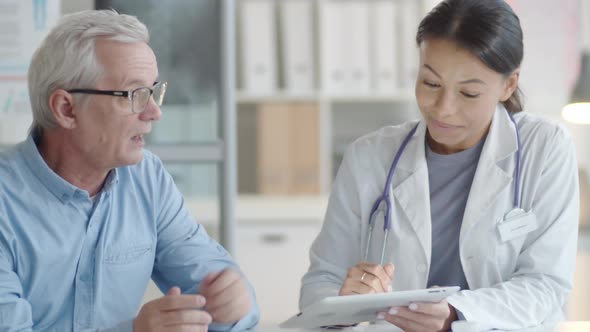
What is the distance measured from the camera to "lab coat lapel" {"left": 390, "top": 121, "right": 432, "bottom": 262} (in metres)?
1.87

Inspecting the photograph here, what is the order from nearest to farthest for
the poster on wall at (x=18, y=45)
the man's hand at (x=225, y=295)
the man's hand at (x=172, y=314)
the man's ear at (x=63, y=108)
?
the man's hand at (x=172, y=314) < the man's hand at (x=225, y=295) < the man's ear at (x=63, y=108) < the poster on wall at (x=18, y=45)

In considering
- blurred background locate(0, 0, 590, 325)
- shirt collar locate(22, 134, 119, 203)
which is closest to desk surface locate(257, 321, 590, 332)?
shirt collar locate(22, 134, 119, 203)

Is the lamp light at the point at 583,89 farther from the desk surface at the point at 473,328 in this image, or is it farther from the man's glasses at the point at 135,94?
the man's glasses at the point at 135,94

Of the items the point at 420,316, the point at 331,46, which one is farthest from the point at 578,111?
the point at 420,316

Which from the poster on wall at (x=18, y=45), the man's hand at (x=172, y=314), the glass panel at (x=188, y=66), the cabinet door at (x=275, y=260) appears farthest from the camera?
the cabinet door at (x=275, y=260)

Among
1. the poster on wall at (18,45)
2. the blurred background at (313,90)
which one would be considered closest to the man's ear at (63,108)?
the poster on wall at (18,45)

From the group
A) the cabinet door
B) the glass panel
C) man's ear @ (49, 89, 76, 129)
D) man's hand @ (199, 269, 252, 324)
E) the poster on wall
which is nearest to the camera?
man's hand @ (199, 269, 252, 324)

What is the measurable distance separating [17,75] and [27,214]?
1065mm

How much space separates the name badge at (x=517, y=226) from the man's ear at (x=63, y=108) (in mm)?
893

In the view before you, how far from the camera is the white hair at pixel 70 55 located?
1.58 meters

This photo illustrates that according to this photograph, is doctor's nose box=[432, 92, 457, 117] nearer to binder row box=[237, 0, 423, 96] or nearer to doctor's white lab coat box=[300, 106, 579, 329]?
doctor's white lab coat box=[300, 106, 579, 329]

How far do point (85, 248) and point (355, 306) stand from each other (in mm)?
519

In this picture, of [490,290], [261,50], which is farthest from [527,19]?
[490,290]

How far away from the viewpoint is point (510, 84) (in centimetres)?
189
